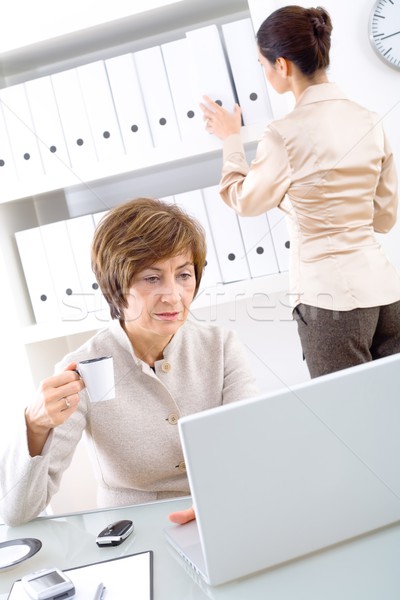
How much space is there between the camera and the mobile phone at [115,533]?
31.5 inches

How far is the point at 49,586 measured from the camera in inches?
26.4

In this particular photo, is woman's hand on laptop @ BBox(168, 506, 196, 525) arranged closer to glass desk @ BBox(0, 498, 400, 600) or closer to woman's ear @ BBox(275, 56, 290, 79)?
glass desk @ BBox(0, 498, 400, 600)

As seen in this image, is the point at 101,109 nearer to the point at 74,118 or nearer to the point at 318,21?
the point at 74,118

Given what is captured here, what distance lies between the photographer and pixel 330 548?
0.67m

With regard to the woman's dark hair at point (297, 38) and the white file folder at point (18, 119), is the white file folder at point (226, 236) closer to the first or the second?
the woman's dark hair at point (297, 38)

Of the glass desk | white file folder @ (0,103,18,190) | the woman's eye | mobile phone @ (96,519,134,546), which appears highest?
white file folder @ (0,103,18,190)

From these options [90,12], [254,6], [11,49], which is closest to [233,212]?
[254,6]

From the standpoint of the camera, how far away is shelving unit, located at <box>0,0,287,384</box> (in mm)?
1740

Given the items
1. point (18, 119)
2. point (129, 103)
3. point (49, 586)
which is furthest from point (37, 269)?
point (49, 586)

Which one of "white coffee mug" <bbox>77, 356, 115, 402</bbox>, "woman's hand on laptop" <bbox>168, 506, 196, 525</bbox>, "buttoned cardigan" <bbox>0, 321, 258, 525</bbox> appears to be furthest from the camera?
"buttoned cardigan" <bbox>0, 321, 258, 525</bbox>

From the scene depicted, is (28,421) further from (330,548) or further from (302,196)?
(302,196)

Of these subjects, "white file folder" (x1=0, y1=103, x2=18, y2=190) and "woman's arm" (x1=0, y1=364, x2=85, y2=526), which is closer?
"woman's arm" (x1=0, y1=364, x2=85, y2=526)

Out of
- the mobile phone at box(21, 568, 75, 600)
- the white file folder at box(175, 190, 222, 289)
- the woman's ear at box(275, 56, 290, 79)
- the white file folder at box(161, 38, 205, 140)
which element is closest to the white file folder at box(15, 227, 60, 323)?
the white file folder at box(175, 190, 222, 289)

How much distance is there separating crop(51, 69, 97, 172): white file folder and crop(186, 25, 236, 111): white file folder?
32 centimetres
